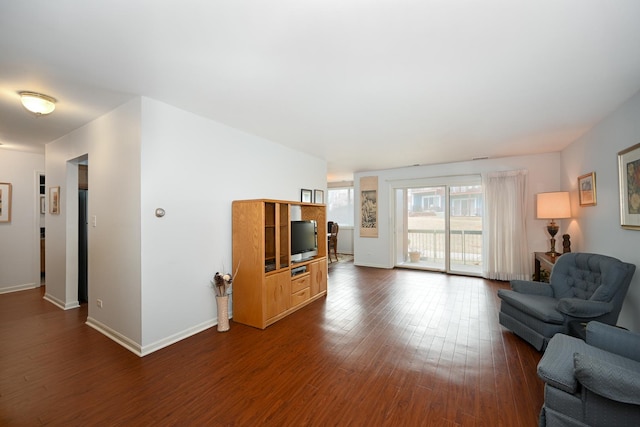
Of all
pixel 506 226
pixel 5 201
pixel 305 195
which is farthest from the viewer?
pixel 506 226

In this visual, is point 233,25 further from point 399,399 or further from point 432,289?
point 432,289

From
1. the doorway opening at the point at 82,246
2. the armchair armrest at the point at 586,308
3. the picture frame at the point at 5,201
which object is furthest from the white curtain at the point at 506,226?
the picture frame at the point at 5,201

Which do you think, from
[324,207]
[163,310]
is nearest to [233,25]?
[163,310]

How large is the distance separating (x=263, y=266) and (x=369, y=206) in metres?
4.23

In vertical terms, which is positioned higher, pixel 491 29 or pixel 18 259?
pixel 491 29

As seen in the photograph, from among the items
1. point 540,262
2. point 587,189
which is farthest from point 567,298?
point 540,262

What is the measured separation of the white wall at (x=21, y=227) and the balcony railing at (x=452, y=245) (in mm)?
7868

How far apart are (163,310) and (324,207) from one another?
9.42 ft

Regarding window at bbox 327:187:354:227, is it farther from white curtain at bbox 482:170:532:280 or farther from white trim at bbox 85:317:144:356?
white trim at bbox 85:317:144:356

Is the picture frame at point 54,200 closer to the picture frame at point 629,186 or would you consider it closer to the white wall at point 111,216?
the white wall at point 111,216

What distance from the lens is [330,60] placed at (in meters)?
1.97

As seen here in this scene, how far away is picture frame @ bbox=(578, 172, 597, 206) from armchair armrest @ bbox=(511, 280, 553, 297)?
1.38 m

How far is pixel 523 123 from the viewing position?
11.1 feet

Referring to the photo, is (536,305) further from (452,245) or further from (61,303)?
(61,303)
